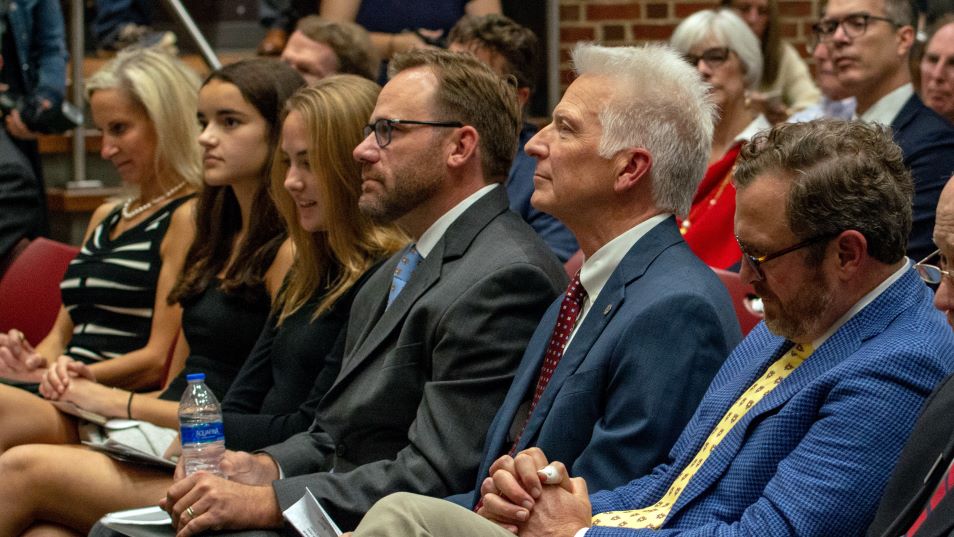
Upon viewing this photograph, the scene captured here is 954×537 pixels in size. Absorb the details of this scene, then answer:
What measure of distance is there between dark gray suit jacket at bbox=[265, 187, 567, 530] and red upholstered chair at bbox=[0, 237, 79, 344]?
5.73 feet

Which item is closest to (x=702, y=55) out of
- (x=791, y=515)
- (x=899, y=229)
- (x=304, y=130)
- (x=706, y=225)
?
(x=706, y=225)

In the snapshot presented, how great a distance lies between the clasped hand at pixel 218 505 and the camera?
2465 mm

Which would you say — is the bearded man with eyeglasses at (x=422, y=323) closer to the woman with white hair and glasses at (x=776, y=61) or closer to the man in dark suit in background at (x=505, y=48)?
the man in dark suit in background at (x=505, y=48)

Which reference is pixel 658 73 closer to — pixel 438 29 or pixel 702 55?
pixel 702 55

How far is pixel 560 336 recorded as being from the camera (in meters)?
2.42

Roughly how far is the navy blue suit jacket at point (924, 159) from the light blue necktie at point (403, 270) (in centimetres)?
124

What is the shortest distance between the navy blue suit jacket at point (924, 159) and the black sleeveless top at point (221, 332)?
5.19 ft

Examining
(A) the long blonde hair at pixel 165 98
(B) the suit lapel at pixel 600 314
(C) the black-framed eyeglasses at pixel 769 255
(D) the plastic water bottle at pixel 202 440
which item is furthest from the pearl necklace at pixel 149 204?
(C) the black-framed eyeglasses at pixel 769 255

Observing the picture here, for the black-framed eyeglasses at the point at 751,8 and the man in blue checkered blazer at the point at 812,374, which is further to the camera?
the black-framed eyeglasses at the point at 751,8

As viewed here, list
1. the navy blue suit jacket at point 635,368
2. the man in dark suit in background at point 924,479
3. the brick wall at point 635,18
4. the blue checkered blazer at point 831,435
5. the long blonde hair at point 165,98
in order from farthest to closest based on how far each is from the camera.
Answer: the brick wall at point 635,18 → the long blonde hair at point 165,98 → the navy blue suit jacket at point 635,368 → the blue checkered blazer at point 831,435 → the man in dark suit in background at point 924,479

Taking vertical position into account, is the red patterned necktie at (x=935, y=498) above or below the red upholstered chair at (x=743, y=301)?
above

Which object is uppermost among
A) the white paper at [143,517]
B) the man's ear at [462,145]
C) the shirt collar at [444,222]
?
the man's ear at [462,145]

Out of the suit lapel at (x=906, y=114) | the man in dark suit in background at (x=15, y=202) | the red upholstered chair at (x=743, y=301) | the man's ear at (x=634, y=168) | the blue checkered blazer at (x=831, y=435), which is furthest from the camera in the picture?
the man in dark suit in background at (x=15, y=202)

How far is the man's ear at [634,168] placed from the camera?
245 cm
